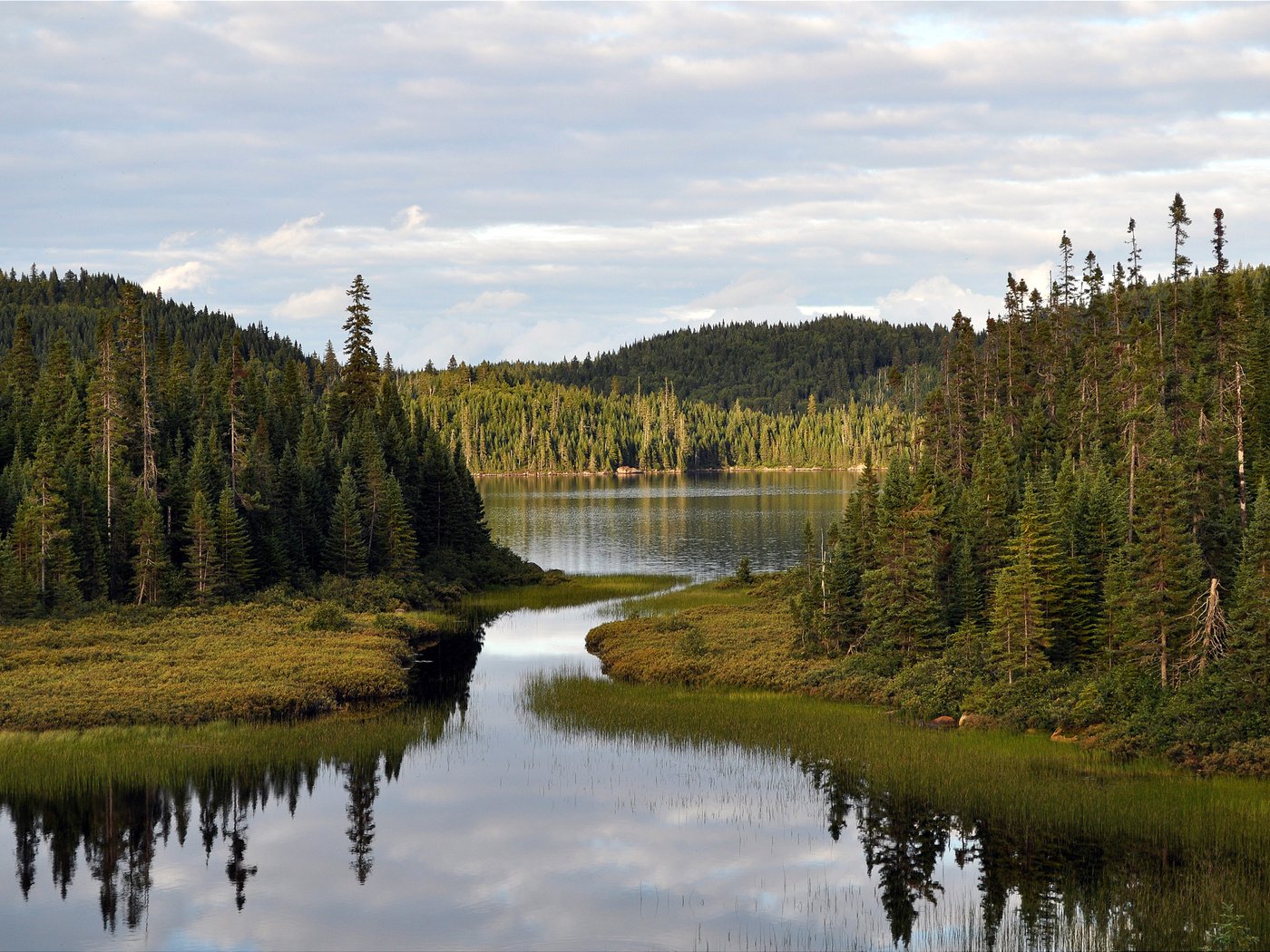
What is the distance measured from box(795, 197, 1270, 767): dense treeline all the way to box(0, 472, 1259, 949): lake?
11014 mm

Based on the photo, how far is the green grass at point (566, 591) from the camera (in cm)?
8844

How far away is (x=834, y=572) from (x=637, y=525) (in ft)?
326

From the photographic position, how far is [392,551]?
91.2 meters

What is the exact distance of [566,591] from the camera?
94.9 metres

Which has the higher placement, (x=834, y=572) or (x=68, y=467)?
(x=68, y=467)

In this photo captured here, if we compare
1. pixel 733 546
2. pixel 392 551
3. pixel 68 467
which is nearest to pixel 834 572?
pixel 392 551

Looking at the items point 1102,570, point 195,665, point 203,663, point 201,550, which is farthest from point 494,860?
point 201,550

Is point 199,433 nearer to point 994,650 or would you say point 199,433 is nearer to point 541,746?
point 541,746

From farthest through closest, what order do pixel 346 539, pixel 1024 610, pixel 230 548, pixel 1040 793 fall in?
1. pixel 346 539
2. pixel 230 548
3. pixel 1024 610
4. pixel 1040 793

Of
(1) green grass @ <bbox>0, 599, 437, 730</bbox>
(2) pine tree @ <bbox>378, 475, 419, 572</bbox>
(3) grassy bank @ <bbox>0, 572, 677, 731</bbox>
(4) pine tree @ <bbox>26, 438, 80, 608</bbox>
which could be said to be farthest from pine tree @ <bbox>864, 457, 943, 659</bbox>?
(4) pine tree @ <bbox>26, 438, 80, 608</bbox>

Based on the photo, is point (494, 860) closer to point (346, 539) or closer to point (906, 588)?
point (906, 588)

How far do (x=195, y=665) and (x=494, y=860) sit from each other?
27790 mm

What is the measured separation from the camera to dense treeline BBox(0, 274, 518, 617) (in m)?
72.1

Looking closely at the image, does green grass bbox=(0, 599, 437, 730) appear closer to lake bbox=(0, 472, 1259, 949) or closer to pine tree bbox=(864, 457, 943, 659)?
lake bbox=(0, 472, 1259, 949)
